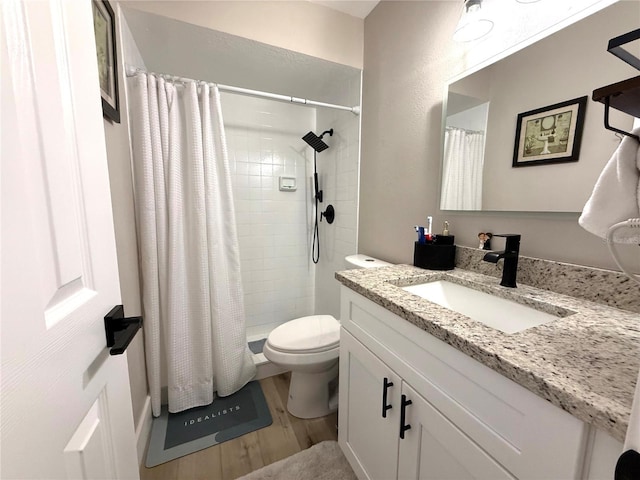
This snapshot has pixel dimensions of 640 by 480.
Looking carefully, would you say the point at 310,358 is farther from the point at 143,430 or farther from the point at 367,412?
the point at 143,430

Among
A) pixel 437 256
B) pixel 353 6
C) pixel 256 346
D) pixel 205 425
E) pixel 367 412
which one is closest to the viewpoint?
pixel 367 412

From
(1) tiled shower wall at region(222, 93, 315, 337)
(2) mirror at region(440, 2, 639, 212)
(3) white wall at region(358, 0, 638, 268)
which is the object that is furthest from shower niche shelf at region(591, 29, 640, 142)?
(1) tiled shower wall at region(222, 93, 315, 337)

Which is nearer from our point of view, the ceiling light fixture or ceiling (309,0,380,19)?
the ceiling light fixture

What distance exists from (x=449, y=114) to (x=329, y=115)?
112cm

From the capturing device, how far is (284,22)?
4.65 feet

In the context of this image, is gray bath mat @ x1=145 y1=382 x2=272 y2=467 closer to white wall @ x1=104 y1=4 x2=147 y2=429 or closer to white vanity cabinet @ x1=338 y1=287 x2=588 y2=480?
white wall @ x1=104 y1=4 x2=147 y2=429

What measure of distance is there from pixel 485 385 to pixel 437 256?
642 mm

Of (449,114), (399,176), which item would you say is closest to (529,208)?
(449,114)

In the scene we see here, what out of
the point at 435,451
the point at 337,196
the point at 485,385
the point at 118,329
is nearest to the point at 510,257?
the point at 485,385

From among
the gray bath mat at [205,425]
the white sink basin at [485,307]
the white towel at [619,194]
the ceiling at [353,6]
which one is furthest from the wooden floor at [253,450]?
the ceiling at [353,6]

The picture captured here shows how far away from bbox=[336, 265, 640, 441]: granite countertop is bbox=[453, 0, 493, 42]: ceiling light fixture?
0.97m

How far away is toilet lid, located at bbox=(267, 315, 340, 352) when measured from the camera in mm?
1359

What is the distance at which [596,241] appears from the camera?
0.75 meters

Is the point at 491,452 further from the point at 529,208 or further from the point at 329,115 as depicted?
the point at 329,115
